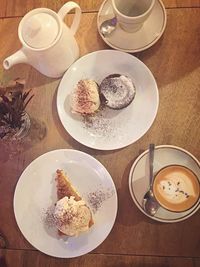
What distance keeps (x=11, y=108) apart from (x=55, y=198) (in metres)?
0.28

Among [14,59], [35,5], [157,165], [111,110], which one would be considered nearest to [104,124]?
[111,110]

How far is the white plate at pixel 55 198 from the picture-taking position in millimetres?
1088

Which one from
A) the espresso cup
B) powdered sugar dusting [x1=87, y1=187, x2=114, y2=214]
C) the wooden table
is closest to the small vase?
the wooden table

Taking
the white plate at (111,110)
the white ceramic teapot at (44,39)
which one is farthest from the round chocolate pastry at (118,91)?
the white ceramic teapot at (44,39)

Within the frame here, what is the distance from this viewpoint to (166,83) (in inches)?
45.0

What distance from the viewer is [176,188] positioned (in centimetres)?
103

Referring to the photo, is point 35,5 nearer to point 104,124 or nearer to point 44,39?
point 44,39

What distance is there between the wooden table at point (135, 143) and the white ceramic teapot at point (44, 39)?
12 cm

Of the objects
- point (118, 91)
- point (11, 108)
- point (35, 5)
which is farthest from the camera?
point (35, 5)

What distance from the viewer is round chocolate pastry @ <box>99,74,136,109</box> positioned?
1.11 meters

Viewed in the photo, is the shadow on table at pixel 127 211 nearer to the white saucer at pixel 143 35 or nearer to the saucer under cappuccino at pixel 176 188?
the saucer under cappuccino at pixel 176 188

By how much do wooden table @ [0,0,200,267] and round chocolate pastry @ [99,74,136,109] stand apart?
9cm

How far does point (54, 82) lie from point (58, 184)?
0.95 feet

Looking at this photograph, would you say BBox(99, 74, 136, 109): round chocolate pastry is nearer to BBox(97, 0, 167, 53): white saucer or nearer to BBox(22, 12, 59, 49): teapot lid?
BBox(97, 0, 167, 53): white saucer
